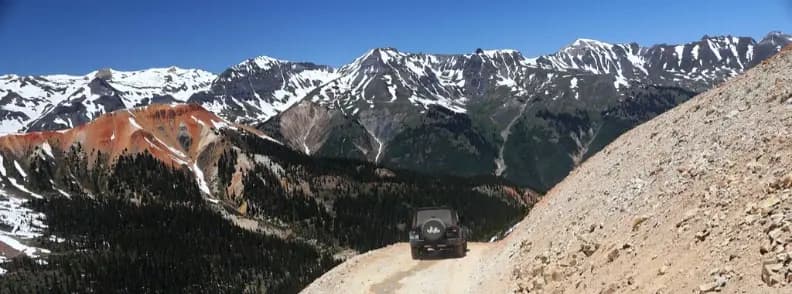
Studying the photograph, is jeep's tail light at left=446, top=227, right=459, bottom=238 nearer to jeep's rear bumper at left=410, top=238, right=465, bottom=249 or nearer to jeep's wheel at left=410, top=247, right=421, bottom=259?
jeep's rear bumper at left=410, top=238, right=465, bottom=249

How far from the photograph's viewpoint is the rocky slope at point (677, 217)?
14.4 m

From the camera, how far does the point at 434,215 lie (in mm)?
39469

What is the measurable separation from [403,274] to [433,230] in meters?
3.85

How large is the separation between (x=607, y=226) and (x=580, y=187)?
1056cm

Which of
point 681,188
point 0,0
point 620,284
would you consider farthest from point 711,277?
point 0,0

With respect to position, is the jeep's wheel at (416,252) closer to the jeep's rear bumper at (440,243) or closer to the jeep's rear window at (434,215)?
the jeep's rear bumper at (440,243)

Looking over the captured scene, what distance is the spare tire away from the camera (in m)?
36.7

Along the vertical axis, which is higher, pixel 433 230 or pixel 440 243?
pixel 433 230

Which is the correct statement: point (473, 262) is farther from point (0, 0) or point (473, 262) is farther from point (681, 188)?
point (0, 0)

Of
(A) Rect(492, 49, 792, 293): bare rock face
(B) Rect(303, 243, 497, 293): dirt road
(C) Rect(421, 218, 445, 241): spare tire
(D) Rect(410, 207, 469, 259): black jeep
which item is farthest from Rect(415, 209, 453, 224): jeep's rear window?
(A) Rect(492, 49, 792, 293): bare rock face

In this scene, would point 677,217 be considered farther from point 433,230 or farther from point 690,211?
point 433,230

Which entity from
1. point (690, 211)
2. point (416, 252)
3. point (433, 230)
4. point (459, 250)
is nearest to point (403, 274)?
point (433, 230)

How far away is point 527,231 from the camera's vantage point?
1302 inches

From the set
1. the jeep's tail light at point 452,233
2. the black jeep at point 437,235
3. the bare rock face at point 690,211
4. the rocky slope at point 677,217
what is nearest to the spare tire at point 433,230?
the black jeep at point 437,235
